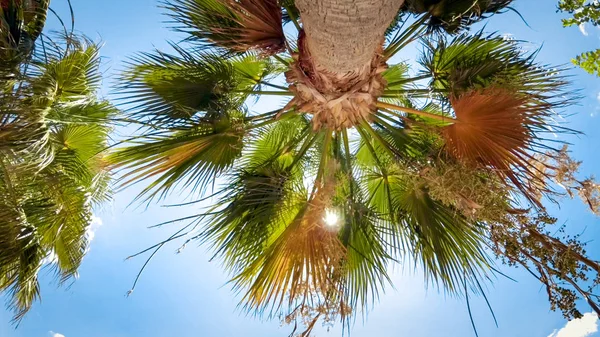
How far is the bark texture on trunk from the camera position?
188 centimetres

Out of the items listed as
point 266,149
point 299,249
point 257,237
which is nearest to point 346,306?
point 299,249

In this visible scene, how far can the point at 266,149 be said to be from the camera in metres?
5.13

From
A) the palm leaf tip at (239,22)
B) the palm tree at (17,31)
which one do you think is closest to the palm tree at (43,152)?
the palm tree at (17,31)

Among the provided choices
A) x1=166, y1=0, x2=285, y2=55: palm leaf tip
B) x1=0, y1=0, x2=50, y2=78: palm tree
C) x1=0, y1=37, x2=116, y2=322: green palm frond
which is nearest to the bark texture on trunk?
x1=166, y1=0, x2=285, y2=55: palm leaf tip

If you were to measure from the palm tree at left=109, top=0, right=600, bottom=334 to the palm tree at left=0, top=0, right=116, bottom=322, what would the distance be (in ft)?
1.71

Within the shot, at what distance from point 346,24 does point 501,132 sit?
171 cm

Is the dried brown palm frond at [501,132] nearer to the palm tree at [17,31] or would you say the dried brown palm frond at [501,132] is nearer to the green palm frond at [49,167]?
the green palm frond at [49,167]

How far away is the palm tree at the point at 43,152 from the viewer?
3133 millimetres

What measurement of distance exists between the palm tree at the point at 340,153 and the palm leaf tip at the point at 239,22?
0.01 m

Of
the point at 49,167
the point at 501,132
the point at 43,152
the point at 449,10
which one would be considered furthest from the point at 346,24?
the point at 49,167

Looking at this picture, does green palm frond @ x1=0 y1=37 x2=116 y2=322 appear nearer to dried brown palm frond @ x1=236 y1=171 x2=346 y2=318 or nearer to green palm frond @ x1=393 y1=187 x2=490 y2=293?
dried brown palm frond @ x1=236 y1=171 x2=346 y2=318

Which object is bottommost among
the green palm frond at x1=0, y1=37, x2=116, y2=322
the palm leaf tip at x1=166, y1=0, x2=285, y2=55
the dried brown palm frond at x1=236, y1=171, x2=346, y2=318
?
the dried brown palm frond at x1=236, y1=171, x2=346, y2=318

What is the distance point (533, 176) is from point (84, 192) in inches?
148

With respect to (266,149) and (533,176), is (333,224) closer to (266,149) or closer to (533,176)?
(533,176)
